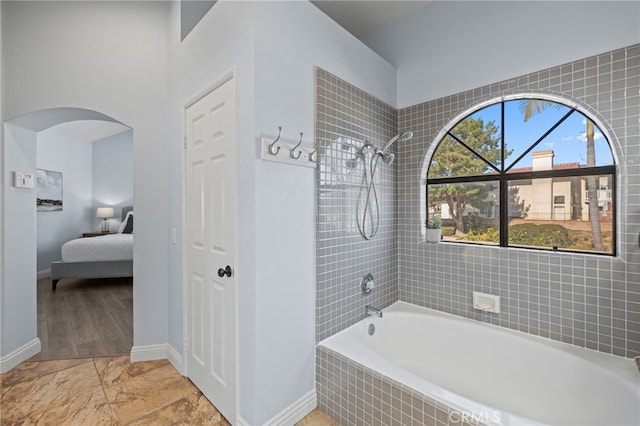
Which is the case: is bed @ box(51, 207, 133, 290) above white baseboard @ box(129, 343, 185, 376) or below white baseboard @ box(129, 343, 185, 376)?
above

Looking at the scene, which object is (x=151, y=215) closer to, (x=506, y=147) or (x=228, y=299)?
(x=228, y=299)

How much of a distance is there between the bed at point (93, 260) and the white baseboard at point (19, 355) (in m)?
2.13

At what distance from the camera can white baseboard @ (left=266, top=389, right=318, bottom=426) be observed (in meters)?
1.59

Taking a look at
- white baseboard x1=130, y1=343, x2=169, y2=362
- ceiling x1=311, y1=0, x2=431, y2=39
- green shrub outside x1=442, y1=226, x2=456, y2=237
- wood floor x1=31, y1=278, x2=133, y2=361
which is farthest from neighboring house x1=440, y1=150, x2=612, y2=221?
wood floor x1=31, y1=278, x2=133, y2=361

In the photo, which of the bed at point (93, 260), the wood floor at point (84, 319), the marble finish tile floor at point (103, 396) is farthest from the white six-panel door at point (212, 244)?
the bed at point (93, 260)

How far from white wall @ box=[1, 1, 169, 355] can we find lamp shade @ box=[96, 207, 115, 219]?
4.29m

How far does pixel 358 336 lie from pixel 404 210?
1.17m

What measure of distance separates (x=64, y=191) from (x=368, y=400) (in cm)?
693

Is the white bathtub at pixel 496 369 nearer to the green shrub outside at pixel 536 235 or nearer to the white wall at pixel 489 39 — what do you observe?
the green shrub outside at pixel 536 235

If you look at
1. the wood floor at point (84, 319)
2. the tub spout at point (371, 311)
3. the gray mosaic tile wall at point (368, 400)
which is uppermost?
the tub spout at point (371, 311)

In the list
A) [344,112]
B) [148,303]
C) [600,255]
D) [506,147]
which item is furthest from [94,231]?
[600,255]

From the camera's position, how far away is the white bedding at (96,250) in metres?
4.36

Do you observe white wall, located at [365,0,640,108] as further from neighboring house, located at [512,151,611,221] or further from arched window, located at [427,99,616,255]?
neighboring house, located at [512,151,611,221]

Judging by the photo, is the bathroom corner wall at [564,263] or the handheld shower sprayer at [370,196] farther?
the handheld shower sprayer at [370,196]
